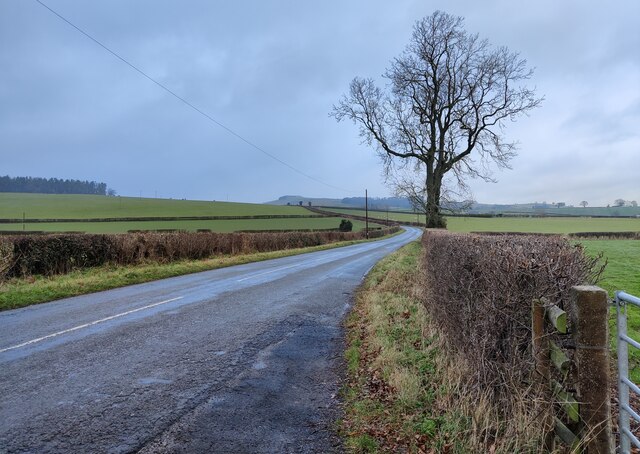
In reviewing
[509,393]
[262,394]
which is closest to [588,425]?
[509,393]

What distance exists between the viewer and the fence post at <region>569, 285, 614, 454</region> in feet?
9.48

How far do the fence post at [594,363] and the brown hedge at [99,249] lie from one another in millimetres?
17726

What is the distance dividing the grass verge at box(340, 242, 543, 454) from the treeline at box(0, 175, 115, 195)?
175 metres

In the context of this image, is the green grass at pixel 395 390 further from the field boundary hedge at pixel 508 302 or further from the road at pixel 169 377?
the field boundary hedge at pixel 508 302

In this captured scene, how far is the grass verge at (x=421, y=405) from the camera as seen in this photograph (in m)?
3.45

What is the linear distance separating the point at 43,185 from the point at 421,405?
181 metres

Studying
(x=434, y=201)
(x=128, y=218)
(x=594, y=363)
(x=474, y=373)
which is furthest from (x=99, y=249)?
(x=128, y=218)

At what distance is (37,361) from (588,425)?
689cm

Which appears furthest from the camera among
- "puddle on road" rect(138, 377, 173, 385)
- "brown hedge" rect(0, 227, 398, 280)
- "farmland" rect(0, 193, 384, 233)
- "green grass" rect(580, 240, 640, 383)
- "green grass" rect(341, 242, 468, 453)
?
"farmland" rect(0, 193, 384, 233)

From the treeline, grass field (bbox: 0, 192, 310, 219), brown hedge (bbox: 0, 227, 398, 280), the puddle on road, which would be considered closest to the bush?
grass field (bbox: 0, 192, 310, 219)

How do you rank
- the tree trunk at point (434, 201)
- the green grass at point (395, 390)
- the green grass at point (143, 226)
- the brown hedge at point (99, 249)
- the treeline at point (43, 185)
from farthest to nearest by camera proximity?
the treeline at point (43, 185) → the green grass at point (143, 226) → the tree trunk at point (434, 201) → the brown hedge at point (99, 249) → the green grass at point (395, 390)

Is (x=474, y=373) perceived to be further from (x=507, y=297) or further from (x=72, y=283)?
→ (x=72, y=283)

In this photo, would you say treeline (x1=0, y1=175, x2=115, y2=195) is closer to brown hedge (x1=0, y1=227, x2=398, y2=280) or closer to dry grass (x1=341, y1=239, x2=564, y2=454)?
brown hedge (x1=0, y1=227, x2=398, y2=280)

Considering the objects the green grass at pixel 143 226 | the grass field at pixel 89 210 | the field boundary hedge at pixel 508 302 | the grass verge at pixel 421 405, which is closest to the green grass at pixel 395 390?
the grass verge at pixel 421 405
